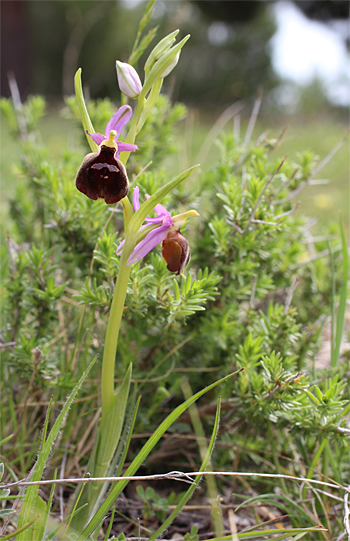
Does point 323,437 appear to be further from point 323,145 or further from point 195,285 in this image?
point 323,145

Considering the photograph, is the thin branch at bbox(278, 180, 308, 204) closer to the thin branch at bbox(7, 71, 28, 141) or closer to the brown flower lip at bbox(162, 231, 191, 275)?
the brown flower lip at bbox(162, 231, 191, 275)

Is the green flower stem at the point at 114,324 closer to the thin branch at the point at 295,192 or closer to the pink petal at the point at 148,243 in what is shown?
the pink petal at the point at 148,243

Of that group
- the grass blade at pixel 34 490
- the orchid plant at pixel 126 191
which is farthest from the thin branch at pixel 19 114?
the grass blade at pixel 34 490

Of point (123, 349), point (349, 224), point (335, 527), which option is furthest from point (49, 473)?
point (349, 224)

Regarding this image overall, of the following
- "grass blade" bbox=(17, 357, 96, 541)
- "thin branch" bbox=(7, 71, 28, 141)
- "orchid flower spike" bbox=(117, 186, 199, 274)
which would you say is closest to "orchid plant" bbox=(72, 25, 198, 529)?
"orchid flower spike" bbox=(117, 186, 199, 274)

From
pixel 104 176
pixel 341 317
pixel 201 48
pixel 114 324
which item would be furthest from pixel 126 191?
pixel 201 48

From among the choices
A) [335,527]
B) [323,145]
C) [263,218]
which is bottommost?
[335,527]
